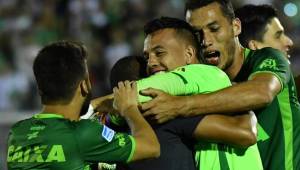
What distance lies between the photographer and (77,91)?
3145 mm

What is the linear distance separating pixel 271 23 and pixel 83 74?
1.92 metres

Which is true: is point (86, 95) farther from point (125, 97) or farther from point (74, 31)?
point (74, 31)

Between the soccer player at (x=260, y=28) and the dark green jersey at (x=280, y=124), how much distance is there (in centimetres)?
74

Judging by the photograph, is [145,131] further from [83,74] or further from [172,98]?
[83,74]

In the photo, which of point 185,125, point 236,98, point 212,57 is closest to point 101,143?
point 185,125

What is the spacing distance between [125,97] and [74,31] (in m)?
6.85

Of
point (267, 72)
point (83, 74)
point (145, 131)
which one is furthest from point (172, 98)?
point (267, 72)

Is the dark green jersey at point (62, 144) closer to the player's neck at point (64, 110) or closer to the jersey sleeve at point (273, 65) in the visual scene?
the player's neck at point (64, 110)

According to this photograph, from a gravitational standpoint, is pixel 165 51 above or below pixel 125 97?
above

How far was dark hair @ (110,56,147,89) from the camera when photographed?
12.4ft

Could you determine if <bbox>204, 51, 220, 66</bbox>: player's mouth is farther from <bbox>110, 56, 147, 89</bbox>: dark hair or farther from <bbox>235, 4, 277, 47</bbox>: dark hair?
<bbox>235, 4, 277, 47</bbox>: dark hair

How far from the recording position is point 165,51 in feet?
10.9

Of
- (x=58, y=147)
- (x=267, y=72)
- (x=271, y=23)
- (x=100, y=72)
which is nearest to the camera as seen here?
(x=58, y=147)

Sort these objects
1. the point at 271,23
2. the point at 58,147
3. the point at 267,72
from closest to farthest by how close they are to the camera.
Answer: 1. the point at 58,147
2. the point at 267,72
3. the point at 271,23
